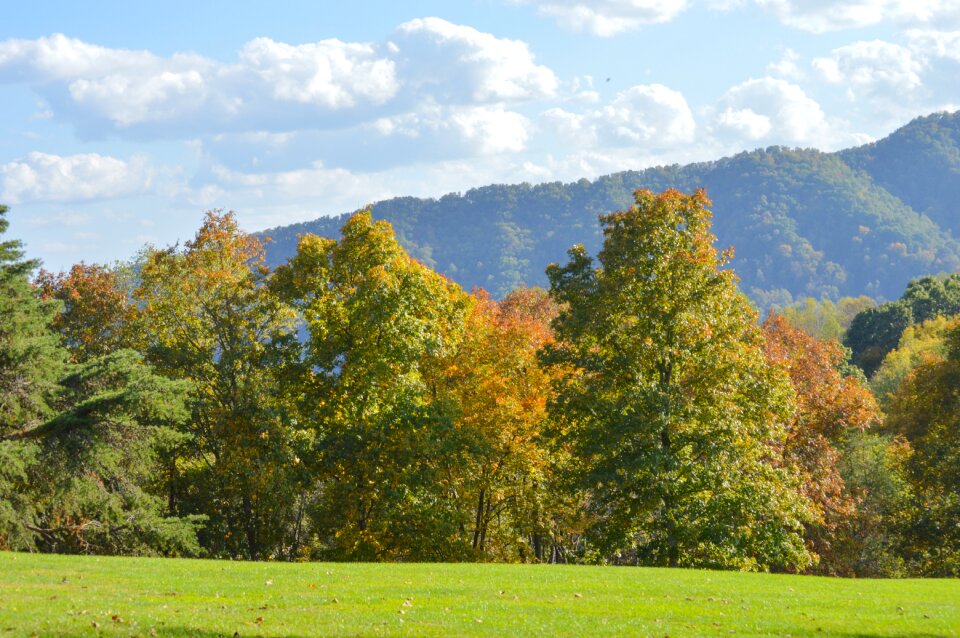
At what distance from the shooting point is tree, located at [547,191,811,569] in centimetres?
2969

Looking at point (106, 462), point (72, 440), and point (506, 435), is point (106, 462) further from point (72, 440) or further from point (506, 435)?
point (506, 435)

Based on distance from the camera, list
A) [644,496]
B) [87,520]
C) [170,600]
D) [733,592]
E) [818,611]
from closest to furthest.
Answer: [170,600]
[818,611]
[733,592]
[644,496]
[87,520]

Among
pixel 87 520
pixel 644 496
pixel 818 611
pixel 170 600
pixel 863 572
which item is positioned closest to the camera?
pixel 170 600

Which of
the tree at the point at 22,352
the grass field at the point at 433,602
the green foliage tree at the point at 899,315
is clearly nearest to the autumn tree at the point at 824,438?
the grass field at the point at 433,602

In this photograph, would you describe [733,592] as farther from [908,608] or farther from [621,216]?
[621,216]

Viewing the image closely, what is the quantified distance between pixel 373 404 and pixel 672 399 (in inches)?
413

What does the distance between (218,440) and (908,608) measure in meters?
26.4

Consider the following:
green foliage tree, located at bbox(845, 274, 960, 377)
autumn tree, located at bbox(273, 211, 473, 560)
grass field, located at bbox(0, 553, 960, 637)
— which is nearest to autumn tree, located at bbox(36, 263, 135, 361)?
autumn tree, located at bbox(273, 211, 473, 560)

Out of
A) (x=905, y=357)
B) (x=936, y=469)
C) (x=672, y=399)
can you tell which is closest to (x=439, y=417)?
(x=672, y=399)

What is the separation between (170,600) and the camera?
1780cm

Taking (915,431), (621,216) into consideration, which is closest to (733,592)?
(621,216)

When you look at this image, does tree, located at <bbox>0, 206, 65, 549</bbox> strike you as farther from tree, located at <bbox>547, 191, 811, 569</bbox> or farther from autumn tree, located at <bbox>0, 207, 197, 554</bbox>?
tree, located at <bbox>547, 191, 811, 569</bbox>

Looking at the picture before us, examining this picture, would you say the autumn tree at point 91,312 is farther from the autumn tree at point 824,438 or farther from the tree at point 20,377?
the autumn tree at point 824,438

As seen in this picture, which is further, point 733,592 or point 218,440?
point 218,440
